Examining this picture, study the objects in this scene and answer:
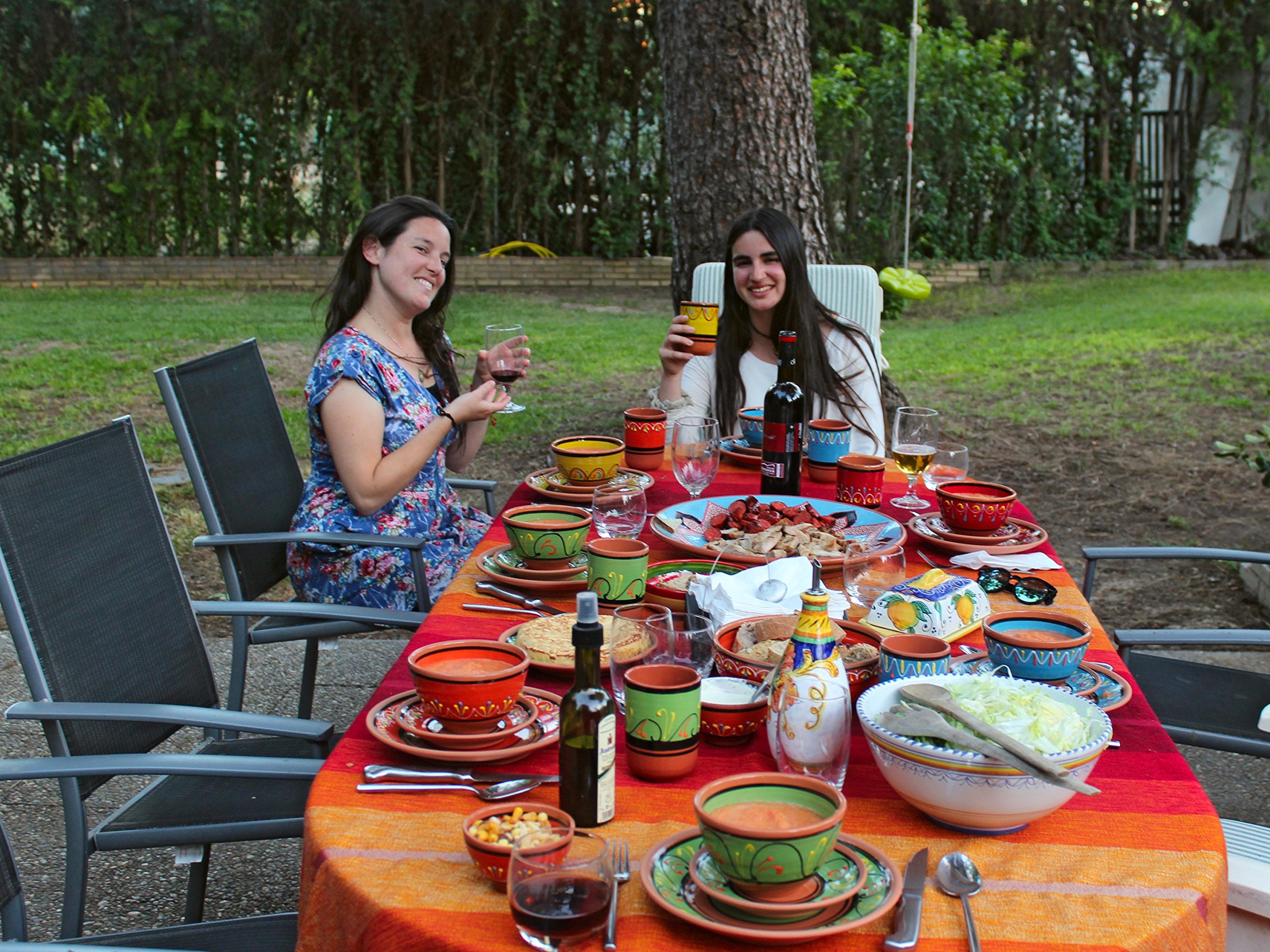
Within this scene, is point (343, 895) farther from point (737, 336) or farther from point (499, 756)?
point (737, 336)

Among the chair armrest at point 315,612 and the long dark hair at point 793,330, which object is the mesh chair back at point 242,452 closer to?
the chair armrest at point 315,612

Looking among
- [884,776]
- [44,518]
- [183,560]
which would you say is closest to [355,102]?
[183,560]

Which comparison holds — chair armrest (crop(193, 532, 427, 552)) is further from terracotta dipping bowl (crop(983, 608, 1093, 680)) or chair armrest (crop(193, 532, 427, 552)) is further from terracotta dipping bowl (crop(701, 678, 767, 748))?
terracotta dipping bowl (crop(983, 608, 1093, 680))

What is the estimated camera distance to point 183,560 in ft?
16.7

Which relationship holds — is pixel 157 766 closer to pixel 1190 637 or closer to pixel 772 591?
pixel 772 591

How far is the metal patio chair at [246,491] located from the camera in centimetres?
271

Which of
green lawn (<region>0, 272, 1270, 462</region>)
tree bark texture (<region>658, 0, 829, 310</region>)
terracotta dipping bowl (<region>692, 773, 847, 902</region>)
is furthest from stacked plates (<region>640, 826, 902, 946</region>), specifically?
tree bark texture (<region>658, 0, 829, 310</region>)

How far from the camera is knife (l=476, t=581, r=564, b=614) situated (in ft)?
6.59

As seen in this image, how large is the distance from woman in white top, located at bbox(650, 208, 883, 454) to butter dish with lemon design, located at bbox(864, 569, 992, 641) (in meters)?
1.74

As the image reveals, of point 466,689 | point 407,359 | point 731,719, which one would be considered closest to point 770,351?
point 407,359

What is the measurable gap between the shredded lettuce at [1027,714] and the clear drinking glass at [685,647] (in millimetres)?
324

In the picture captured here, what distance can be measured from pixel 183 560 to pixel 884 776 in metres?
4.38

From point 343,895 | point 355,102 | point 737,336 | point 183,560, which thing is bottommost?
point 183,560

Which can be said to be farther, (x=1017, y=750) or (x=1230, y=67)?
(x=1230, y=67)
